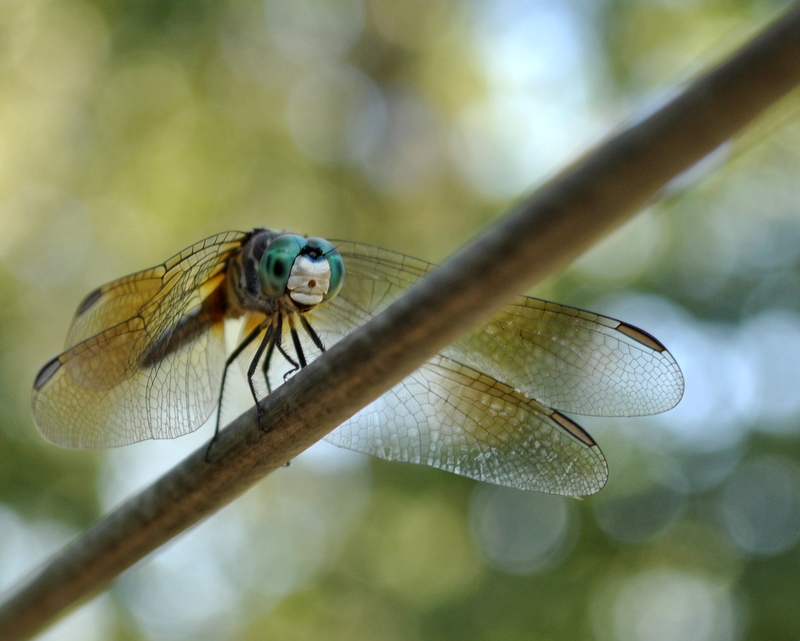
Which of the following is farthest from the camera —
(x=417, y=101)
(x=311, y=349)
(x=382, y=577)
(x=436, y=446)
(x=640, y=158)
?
(x=417, y=101)

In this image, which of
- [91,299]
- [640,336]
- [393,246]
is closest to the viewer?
[640,336]

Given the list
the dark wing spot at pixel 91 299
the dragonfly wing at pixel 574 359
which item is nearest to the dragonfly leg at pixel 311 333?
the dragonfly wing at pixel 574 359

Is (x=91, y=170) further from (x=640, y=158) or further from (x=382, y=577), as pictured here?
(x=640, y=158)

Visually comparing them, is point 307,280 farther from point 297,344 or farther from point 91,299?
point 91,299

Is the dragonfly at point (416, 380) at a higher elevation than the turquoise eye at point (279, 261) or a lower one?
lower

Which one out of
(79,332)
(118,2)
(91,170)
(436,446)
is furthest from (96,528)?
(118,2)

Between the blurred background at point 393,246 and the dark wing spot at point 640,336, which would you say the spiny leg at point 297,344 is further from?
the blurred background at point 393,246

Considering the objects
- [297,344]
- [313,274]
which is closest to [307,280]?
[313,274]
